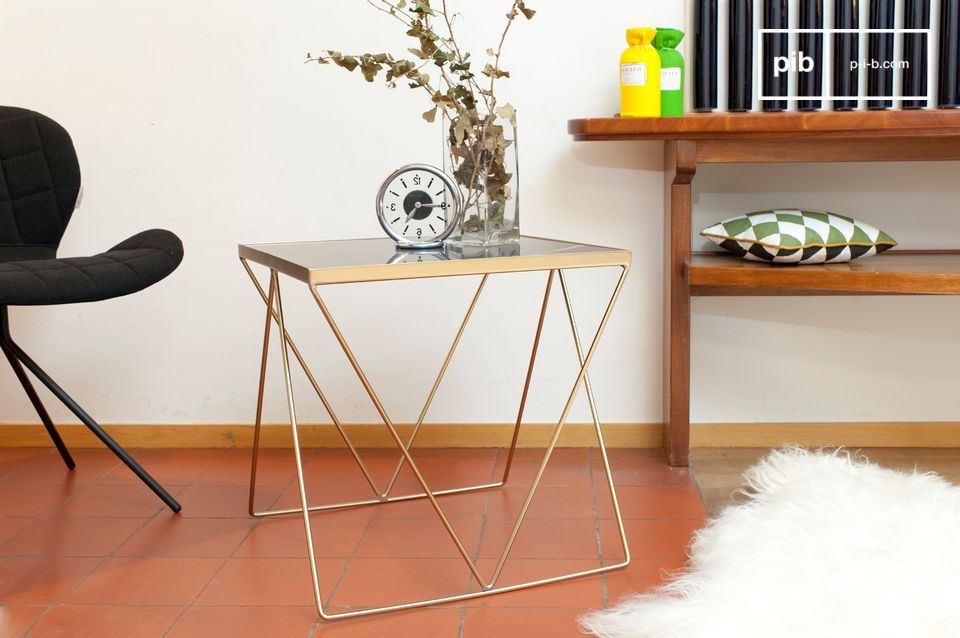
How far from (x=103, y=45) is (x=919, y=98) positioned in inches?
87.6

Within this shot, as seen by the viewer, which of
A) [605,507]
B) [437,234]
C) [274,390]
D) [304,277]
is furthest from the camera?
[274,390]

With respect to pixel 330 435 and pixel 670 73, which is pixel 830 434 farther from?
pixel 330 435

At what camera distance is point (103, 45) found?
291 cm

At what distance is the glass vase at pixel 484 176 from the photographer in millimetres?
2070

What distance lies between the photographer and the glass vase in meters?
2.07

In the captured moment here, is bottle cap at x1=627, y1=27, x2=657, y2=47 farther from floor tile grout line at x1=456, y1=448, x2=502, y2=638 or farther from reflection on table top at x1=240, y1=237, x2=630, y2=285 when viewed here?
floor tile grout line at x1=456, y1=448, x2=502, y2=638

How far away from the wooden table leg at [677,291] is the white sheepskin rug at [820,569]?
421 millimetres

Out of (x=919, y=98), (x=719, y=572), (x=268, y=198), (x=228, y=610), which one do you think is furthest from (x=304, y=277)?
(x=919, y=98)

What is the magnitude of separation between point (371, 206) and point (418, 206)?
789 millimetres

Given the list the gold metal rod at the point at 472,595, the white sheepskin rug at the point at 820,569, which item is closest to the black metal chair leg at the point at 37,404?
the gold metal rod at the point at 472,595

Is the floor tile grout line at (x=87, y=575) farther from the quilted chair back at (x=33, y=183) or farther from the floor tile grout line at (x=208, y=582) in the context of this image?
the quilted chair back at (x=33, y=183)

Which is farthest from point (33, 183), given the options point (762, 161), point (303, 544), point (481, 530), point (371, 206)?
point (762, 161)

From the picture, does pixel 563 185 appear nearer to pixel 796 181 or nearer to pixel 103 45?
pixel 796 181

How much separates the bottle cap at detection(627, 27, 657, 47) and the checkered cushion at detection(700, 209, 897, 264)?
511mm
